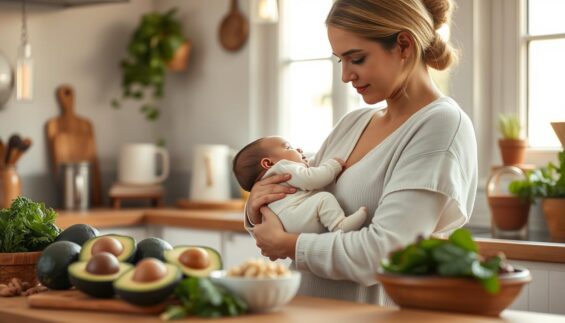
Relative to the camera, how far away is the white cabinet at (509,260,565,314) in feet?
8.67

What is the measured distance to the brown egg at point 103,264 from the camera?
1.65m

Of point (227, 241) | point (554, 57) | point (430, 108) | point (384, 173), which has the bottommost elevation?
point (227, 241)

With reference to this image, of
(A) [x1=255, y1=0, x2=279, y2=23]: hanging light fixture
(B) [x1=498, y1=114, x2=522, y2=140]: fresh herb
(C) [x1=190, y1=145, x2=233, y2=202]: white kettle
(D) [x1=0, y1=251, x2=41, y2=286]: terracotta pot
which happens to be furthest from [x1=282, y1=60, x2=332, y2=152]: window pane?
(D) [x1=0, y1=251, x2=41, y2=286]: terracotta pot

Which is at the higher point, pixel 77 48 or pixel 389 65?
pixel 77 48

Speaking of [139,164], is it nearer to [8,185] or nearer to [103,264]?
[8,185]

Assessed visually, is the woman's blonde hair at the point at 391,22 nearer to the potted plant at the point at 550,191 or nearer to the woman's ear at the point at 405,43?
the woman's ear at the point at 405,43

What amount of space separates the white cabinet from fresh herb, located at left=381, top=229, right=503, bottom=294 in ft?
3.82

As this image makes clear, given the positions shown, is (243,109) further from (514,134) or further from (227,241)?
(514,134)

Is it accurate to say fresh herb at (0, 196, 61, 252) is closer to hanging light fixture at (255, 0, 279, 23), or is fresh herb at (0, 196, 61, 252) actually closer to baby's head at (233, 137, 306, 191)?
baby's head at (233, 137, 306, 191)

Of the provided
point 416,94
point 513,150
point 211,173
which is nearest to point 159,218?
point 211,173

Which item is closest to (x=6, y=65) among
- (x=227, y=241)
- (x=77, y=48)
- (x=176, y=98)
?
(x=77, y=48)

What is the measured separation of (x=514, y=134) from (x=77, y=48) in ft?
7.32

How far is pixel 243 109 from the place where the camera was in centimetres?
430

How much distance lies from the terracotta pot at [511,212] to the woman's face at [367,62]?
1.15 meters
